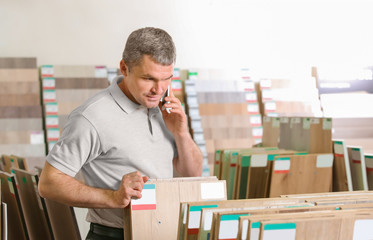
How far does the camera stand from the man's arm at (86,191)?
2113 mm

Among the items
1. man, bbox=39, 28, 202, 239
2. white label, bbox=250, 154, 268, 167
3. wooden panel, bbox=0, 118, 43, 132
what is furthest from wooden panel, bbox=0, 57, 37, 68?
man, bbox=39, 28, 202, 239

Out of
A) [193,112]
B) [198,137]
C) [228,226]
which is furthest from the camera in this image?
[193,112]

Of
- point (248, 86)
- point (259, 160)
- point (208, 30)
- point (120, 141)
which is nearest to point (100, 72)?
point (208, 30)

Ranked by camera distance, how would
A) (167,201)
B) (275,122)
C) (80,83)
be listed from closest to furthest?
1. (167,201)
2. (275,122)
3. (80,83)

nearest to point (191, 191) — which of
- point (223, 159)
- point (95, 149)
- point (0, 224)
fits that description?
point (95, 149)

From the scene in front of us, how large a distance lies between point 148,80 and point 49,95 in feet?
16.8

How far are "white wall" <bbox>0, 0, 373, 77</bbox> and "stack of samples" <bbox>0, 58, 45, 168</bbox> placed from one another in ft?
1.21

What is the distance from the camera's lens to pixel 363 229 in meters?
1.68

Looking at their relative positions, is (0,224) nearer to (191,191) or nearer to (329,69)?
(191,191)

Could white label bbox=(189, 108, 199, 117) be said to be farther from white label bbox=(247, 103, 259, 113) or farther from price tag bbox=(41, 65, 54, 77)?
price tag bbox=(41, 65, 54, 77)

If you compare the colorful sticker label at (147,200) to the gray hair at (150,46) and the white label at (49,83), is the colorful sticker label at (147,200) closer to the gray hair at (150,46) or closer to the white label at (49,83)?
the gray hair at (150,46)

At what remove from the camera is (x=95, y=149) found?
2219 millimetres

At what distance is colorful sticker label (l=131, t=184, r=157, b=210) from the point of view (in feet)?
7.19

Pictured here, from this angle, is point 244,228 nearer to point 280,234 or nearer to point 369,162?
point 280,234
